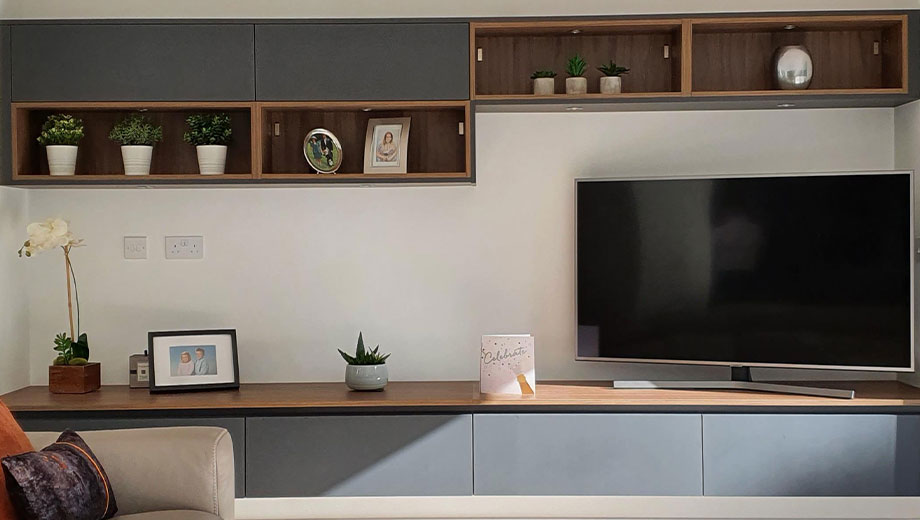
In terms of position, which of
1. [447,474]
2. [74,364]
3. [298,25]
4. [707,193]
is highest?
[298,25]

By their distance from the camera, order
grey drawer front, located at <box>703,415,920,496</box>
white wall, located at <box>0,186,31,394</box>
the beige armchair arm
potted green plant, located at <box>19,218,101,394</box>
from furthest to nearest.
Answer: white wall, located at <box>0,186,31,394</box>
potted green plant, located at <box>19,218,101,394</box>
grey drawer front, located at <box>703,415,920,496</box>
the beige armchair arm

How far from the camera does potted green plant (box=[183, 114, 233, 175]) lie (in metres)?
3.76

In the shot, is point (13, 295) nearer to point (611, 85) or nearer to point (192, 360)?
point (192, 360)

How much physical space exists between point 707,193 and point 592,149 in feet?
1.75

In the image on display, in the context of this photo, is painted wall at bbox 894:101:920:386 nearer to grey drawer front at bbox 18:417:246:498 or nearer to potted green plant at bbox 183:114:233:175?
grey drawer front at bbox 18:417:246:498

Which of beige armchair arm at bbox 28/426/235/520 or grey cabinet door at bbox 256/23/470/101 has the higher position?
grey cabinet door at bbox 256/23/470/101

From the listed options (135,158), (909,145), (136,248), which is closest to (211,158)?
(135,158)

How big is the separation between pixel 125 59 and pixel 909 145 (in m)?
3.18

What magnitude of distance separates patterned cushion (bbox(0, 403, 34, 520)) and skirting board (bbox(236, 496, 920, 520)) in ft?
3.60

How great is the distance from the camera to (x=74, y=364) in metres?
3.73

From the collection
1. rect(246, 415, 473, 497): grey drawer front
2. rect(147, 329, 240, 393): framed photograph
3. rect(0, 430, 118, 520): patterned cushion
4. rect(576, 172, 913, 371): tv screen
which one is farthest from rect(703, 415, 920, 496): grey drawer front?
rect(0, 430, 118, 520): patterned cushion

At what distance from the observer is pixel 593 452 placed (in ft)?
11.5

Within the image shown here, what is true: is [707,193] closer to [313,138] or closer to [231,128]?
[313,138]

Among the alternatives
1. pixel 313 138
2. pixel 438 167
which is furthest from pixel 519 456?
pixel 313 138
